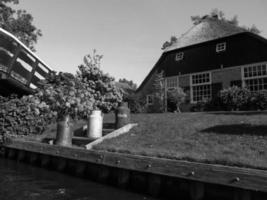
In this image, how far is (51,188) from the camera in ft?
22.3

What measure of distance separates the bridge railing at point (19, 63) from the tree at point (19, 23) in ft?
61.7

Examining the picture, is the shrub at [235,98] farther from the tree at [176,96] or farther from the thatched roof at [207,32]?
the thatched roof at [207,32]

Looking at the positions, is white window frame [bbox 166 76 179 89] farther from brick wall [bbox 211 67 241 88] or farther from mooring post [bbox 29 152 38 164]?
mooring post [bbox 29 152 38 164]

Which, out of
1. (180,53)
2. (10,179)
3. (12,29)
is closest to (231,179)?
(10,179)

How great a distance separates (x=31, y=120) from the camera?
1275 centimetres

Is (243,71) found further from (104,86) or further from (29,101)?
(29,101)

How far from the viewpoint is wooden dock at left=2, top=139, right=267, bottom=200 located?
4.69 meters

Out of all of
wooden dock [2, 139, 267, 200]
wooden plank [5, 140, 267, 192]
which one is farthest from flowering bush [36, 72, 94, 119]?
wooden plank [5, 140, 267, 192]

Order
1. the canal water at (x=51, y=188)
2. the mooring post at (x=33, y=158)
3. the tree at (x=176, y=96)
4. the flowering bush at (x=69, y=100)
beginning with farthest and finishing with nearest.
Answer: the tree at (x=176, y=96) → the flowering bush at (x=69, y=100) → the mooring post at (x=33, y=158) → the canal water at (x=51, y=188)

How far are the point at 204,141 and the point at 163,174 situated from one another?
7.52ft

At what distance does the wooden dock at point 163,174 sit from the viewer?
4.69 metres

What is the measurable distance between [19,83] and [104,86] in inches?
161

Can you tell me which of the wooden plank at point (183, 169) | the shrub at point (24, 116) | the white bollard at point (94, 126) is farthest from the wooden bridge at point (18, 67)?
the wooden plank at point (183, 169)

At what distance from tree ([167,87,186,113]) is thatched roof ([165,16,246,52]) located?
450cm
